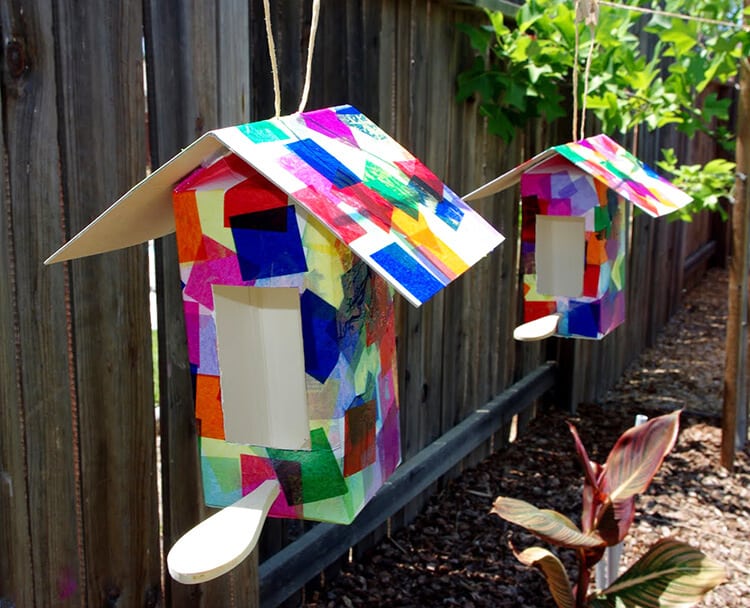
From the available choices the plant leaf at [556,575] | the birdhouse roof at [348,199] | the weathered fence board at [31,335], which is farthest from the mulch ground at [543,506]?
the birdhouse roof at [348,199]

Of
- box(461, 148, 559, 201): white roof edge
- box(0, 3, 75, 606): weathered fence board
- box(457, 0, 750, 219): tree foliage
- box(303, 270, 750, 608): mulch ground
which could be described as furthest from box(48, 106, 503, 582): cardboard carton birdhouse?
box(457, 0, 750, 219): tree foliage

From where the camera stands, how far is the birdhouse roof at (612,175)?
1757 millimetres

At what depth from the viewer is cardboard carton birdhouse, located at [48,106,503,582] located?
106 centimetres

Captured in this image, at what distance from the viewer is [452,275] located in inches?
42.5

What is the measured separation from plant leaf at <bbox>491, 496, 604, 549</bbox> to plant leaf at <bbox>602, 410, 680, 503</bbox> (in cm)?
15

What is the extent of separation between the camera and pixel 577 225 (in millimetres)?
1957

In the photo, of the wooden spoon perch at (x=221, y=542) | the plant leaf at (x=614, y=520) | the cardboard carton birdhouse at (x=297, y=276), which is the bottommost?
the plant leaf at (x=614, y=520)

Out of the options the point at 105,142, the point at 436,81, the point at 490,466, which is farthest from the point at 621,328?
the point at 105,142

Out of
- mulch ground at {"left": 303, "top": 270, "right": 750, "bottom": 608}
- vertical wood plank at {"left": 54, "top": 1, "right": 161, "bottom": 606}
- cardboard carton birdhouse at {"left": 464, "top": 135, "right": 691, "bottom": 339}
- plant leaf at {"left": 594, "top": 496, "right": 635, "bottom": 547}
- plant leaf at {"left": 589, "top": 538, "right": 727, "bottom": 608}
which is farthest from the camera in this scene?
mulch ground at {"left": 303, "top": 270, "right": 750, "bottom": 608}

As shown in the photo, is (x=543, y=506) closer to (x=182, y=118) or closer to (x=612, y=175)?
(x=612, y=175)

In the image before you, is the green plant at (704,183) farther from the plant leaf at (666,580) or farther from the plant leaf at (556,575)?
the plant leaf at (556,575)

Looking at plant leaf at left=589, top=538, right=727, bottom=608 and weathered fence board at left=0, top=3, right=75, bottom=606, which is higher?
weathered fence board at left=0, top=3, right=75, bottom=606

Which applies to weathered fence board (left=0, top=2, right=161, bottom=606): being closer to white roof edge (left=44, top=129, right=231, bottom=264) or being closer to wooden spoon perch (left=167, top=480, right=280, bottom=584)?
white roof edge (left=44, top=129, right=231, bottom=264)

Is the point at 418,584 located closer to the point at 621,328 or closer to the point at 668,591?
the point at 668,591
